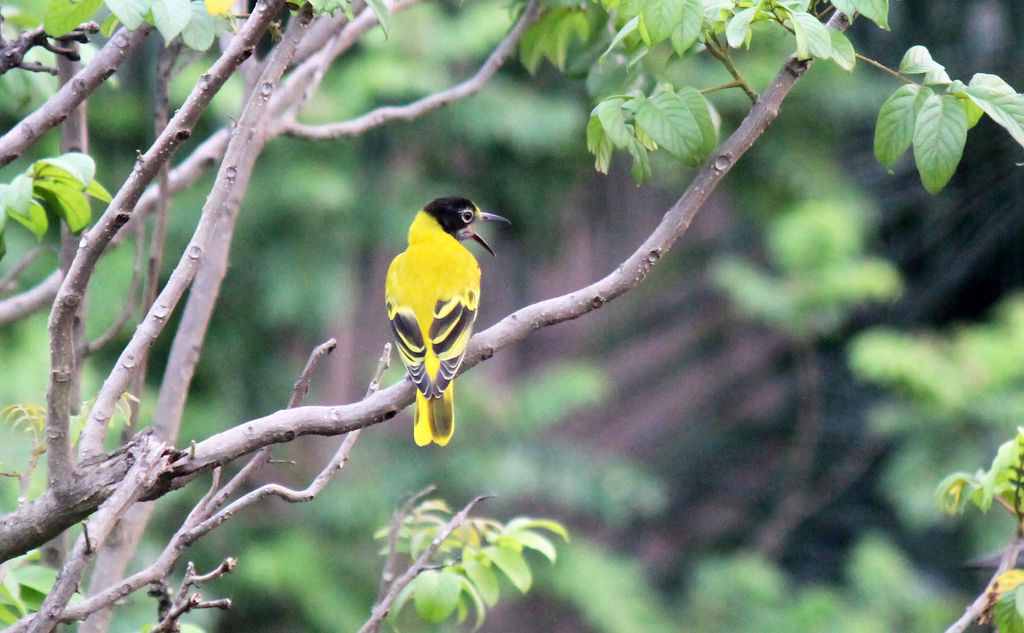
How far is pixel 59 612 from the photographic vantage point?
1.61 meters

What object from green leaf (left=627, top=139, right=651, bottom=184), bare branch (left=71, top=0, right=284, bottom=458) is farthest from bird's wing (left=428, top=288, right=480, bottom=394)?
bare branch (left=71, top=0, right=284, bottom=458)

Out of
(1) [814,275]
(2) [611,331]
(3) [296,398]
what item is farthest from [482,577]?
(2) [611,331]

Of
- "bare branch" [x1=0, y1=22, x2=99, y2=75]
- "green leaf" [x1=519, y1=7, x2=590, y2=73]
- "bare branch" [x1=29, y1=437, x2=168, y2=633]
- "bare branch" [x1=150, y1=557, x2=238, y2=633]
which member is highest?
"green leaf" [x1=519, y1=7, x2=590, y2=73]

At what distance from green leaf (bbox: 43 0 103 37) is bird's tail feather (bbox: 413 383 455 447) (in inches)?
63.0

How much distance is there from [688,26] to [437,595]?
1202 millimetres

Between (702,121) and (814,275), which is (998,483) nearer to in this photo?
(702,121)

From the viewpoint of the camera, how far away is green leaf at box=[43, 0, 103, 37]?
1.84 metres

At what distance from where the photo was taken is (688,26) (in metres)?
1.82

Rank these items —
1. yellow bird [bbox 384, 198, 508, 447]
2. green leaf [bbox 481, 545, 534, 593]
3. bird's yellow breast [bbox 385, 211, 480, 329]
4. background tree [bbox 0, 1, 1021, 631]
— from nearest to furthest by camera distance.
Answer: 1. green leaf [bbox 481, 545, 534, 593]
2. yellow bird [bbox 384, 198, 508, 447]
3. bird's yellow breast [bbox 385, 211, 480, 329]
4. background tree [bbox 0, 1, 1021, 631]

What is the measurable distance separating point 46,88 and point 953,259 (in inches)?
225

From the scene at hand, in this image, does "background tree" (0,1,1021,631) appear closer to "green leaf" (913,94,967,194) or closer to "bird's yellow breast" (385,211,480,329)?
"bird's yellow breast" (385,211,480,329)

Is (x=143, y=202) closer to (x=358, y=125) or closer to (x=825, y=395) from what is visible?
(x=358, y=125)

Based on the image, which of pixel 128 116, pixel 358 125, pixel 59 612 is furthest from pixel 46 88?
pixel 128 116

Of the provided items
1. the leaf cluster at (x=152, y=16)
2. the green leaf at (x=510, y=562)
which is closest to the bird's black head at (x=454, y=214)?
the green leaf at (x=510, y=562)
